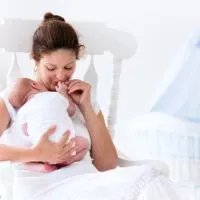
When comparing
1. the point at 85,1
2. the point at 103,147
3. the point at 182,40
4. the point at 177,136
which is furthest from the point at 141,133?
the point at 85,1

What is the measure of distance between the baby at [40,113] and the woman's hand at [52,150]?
0.02 meters

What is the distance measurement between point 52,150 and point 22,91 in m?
0.21

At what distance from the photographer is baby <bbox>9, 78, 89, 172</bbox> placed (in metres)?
1.51

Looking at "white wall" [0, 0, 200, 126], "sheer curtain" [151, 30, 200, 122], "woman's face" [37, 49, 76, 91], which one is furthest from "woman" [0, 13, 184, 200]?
"white wall" [0, 0, 200, 126]

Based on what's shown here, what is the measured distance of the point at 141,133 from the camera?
2051 mm

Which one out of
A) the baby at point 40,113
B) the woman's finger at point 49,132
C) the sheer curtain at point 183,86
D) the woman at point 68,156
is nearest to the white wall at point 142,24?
the sheer curtain at point 183,86

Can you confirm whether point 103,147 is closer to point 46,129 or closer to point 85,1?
point 46,129

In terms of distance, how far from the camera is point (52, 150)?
1474mm

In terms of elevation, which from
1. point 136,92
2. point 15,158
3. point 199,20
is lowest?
point 136,92

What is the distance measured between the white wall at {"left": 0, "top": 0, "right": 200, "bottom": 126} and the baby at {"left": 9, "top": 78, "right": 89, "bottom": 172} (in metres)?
0.89

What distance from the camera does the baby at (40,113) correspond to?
4.95 ft

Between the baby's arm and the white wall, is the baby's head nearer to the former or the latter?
the baby's arm

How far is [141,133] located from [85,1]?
754 millimetres

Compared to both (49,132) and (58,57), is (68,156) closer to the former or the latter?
(49,132)
